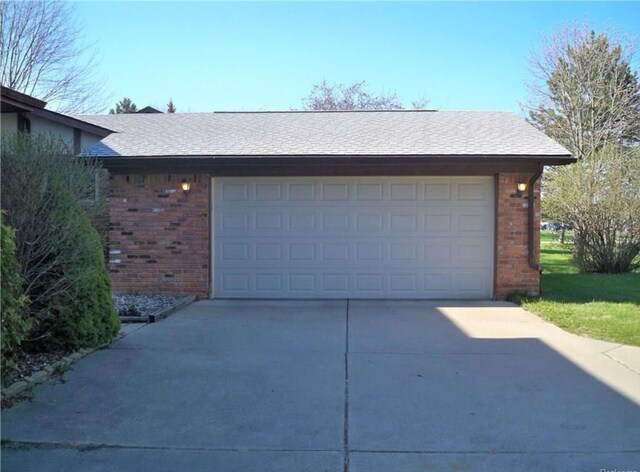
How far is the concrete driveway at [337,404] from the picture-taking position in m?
3.74

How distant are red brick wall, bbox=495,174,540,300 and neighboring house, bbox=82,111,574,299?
Answer: 0.06 feet

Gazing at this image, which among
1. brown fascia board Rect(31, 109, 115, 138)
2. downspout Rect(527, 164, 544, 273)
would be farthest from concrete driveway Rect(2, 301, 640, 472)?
brown fascia board Rect(31, 109, 115, 138)

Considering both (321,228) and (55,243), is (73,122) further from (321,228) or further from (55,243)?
(55,243)

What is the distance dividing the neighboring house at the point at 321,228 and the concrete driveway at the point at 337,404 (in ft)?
8.90

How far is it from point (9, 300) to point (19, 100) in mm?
4795

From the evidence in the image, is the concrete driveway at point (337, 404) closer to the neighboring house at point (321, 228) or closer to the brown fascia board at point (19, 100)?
the neighboring house at point (321, 228)

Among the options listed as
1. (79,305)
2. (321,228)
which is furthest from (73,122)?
(79,305)

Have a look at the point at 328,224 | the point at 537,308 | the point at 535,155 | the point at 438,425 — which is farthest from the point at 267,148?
the point at 438,425

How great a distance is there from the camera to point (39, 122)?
10695 mm

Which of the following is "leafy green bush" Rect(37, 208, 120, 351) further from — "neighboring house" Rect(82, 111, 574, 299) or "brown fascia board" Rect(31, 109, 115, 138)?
"brown fascia board" Rect(31, 109, 115, 138)

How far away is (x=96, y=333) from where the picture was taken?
250 inches

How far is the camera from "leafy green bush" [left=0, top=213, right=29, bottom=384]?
4.25m

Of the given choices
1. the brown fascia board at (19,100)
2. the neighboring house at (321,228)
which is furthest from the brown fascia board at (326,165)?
the brown fascia board at (19,100)

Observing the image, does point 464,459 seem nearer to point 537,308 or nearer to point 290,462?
point 290,462
